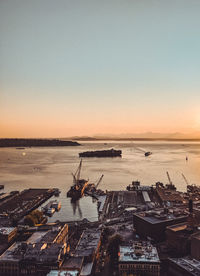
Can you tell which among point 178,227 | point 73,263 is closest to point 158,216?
point 178,227

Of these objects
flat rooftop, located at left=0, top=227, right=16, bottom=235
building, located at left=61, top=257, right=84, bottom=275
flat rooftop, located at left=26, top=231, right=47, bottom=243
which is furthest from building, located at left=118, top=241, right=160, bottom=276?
flat rooftop, located at left=0, top=227, right=16, bottom=235

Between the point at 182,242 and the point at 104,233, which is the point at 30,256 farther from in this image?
the point at 182,242

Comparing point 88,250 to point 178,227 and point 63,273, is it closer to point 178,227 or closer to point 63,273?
point 63,273

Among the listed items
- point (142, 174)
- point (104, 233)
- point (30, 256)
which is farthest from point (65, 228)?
point (142, 174)

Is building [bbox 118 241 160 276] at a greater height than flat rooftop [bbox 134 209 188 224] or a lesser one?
lesser

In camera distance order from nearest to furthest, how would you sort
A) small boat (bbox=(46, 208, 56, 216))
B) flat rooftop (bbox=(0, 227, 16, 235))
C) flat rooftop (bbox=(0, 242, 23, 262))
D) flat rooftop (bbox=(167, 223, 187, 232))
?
1. flat rooftop (bbox=(0, 242, 23, 262))
2. flat rooftop (bbox=(167, 223, 187, 232))
3. flat rooftop (bbox=(0, 227, 16, 235))
4. small boat (bbox=(46, 208, 56, 216))

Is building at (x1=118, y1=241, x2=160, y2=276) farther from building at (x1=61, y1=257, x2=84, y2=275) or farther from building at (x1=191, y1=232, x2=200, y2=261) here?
building at (x1=191, y1=232, x2=200, y2=261)
